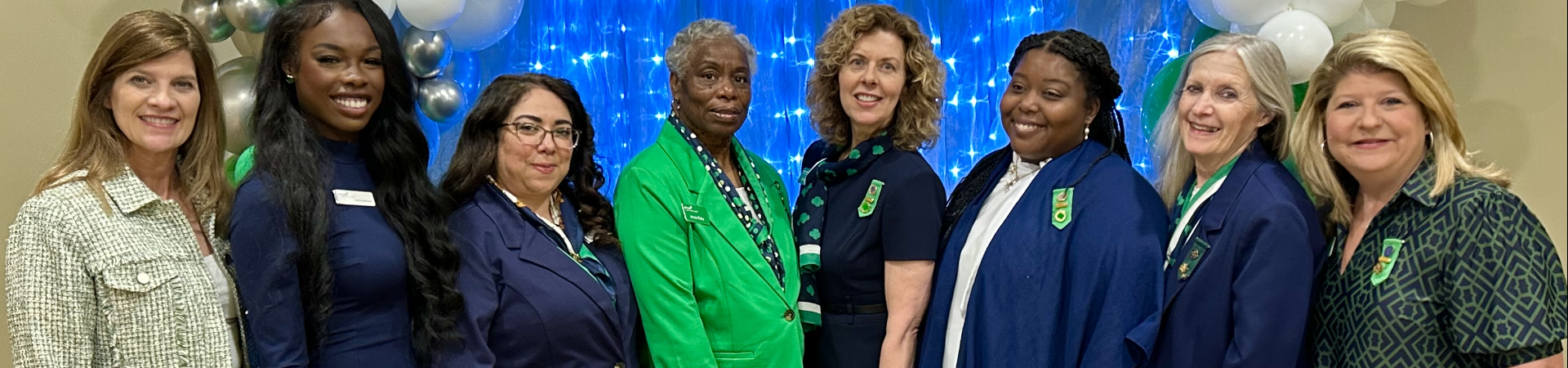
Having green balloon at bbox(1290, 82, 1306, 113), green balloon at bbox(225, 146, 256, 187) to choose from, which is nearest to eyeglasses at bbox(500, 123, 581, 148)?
green balloon at bbox(225, 146, 256, 187)

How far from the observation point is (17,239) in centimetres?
241

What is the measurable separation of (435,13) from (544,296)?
1368 millimetres

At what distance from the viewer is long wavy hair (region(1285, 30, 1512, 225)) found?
2.54 meters

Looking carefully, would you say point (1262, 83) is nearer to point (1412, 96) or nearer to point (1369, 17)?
point (1412, 96)

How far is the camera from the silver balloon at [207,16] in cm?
357

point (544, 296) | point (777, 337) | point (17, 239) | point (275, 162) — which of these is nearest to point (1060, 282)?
point (777, 337)

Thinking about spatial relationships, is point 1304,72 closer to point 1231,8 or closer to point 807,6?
point 1231,8

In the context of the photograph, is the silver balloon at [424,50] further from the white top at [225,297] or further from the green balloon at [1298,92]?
the green balloon at [1298,92]

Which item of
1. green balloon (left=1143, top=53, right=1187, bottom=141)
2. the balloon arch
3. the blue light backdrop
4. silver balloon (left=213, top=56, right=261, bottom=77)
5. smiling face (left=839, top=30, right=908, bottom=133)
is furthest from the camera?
the blue light backdrop

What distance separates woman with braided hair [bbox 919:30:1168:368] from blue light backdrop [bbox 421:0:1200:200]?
64.9 inches

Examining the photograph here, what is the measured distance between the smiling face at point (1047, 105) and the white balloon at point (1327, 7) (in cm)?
110

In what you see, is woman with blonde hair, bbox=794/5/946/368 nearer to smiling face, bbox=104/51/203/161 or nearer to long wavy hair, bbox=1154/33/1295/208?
long wavy hair, bbox=1154/33/1295/208

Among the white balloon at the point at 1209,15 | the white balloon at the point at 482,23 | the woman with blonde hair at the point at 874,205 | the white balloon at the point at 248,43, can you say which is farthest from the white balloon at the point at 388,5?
the white balloon at the point at 1209,15

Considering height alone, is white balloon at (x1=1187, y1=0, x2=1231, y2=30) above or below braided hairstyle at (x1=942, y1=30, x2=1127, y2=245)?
above
